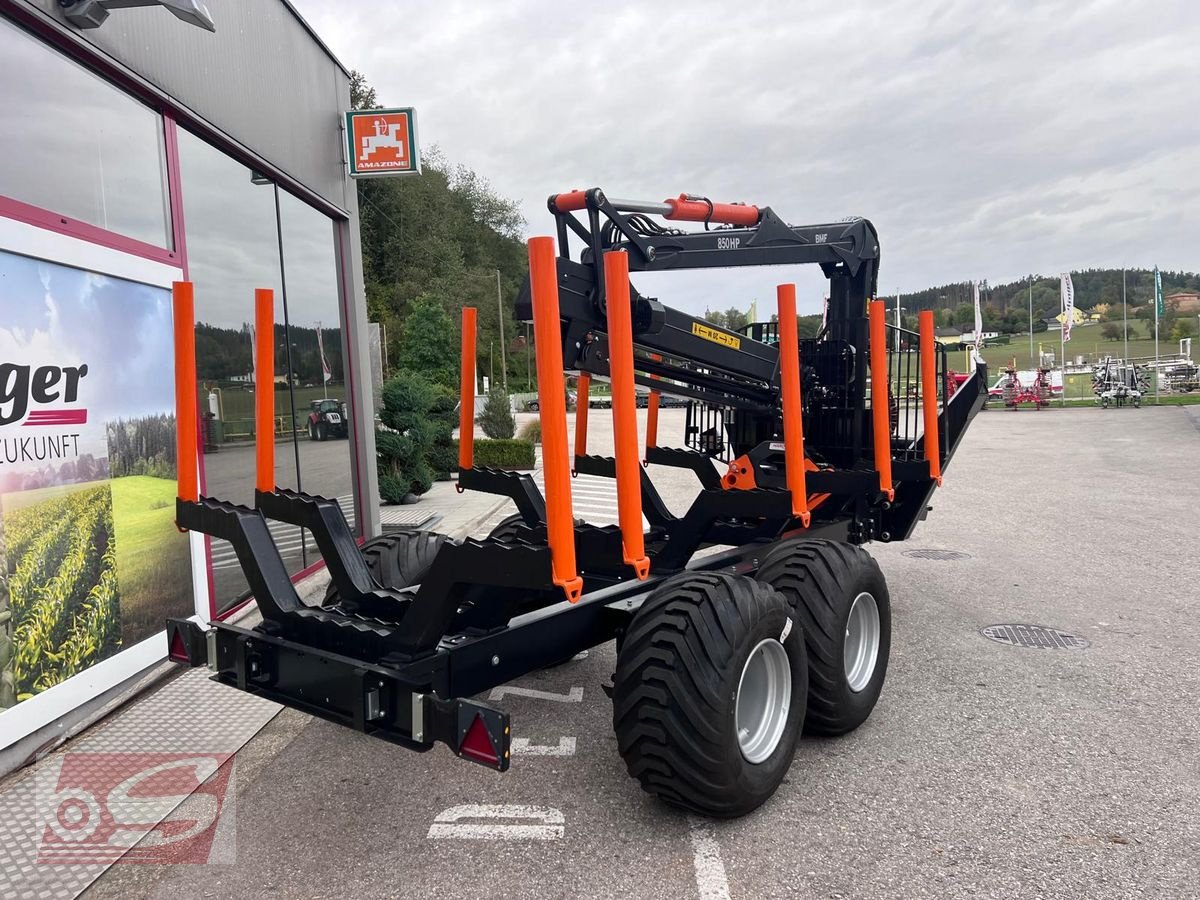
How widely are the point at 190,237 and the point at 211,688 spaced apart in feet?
10.4

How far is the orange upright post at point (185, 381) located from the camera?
3.33m

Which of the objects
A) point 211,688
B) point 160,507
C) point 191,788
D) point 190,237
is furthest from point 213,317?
point 191,788

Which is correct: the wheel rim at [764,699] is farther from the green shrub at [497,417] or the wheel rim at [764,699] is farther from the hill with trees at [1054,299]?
the hill with trees at [1054,299]

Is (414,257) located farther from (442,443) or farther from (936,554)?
(936,554)

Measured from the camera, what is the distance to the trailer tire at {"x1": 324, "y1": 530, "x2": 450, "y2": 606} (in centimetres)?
460

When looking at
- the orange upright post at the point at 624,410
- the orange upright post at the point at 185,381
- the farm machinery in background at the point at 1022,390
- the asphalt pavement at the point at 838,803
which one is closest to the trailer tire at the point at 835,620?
the asphalt pavement at the point at 838,803

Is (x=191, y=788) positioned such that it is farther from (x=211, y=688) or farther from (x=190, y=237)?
(x=190, y=237)

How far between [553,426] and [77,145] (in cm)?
370

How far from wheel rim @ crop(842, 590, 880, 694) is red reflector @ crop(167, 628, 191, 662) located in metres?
3.24

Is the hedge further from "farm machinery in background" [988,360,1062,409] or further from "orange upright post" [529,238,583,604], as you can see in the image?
"farm machinery in background" [988,360,1062,409]

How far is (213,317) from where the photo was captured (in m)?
6.15

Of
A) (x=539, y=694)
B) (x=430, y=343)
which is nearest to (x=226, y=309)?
(x=539, y=694)

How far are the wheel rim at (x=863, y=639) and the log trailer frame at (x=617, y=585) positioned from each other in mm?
11

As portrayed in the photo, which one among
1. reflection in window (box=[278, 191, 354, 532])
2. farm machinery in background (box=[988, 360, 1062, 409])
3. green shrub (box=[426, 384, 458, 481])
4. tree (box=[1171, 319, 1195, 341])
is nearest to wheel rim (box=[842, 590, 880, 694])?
reflection in window (box=[278, 191, 354, 532])
